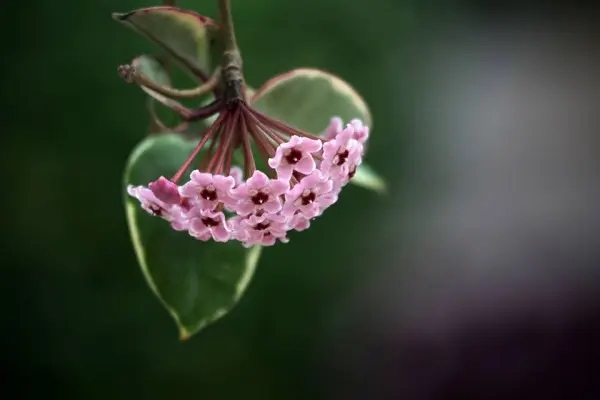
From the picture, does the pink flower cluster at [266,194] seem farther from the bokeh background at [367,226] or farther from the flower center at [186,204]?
the bokeh background at [367,226]

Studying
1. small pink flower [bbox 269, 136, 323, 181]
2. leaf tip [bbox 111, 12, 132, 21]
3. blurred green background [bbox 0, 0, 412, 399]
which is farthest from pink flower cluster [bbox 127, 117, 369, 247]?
blurred green background [bbox 0, 0, 412, 399]

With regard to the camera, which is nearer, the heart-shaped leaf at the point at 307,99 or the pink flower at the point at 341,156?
the pink flower at the point at 341,156

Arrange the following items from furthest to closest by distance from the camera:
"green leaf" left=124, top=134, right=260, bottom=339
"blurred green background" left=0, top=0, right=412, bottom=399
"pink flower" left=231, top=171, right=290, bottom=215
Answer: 1. "blurred green background" left=0, top=0, right=412, bottom=399
2. "green leaf" left=124, top=134, right=260, bottom=339
3. "pink flower" left=231, top=171, right=290, bottom=215

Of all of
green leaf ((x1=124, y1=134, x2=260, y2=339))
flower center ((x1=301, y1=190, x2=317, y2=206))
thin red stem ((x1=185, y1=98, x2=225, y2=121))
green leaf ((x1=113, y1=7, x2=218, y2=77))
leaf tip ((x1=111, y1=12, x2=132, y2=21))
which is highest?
green leaf ((x1=113, y1=7, x2=218, y2=77))

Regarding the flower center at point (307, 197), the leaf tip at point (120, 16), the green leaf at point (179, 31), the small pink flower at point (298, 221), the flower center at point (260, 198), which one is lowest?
the flower center at point (260, 198)

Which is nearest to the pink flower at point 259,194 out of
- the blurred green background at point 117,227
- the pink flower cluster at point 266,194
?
the pink flower cluster at point 266,194

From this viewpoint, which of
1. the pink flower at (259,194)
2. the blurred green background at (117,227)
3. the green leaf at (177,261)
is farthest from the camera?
the blurred green background at (117,227)

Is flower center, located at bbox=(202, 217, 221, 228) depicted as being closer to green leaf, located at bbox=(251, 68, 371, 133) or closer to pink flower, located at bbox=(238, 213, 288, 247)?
pink flower, located at bbox=(238, 213, 288, 247)

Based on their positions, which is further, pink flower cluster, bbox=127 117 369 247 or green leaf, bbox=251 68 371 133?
green leaf, bbox=251 68 371 133
